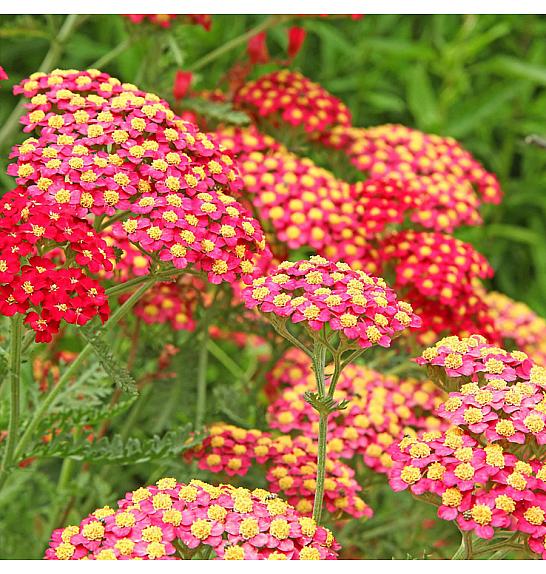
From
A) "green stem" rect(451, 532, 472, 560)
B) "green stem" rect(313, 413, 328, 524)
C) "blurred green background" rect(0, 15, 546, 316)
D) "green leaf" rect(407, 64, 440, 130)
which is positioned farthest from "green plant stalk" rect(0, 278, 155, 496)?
"green leaf" rect(407, 64, 440, 130)

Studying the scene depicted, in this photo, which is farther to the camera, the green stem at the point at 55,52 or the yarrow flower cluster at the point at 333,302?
the green stem at the point at 55,52

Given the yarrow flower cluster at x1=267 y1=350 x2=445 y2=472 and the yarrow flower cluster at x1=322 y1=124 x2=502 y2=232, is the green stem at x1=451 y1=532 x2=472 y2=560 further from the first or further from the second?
the yarrow flower cluster at x1=322 y1=124 x2=502 y2=232

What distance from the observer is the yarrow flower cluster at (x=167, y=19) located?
181 centimetres

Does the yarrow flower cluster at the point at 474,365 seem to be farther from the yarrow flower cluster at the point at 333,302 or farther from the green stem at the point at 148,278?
the green stem at the point at 148,278

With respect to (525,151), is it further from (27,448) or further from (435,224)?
(27,448)

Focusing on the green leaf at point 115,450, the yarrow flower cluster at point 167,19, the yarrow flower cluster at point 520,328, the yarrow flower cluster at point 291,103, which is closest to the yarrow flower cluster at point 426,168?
the yarrow flower cluster at point 291,103

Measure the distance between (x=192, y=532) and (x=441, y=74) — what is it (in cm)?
216

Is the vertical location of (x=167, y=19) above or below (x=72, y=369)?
above

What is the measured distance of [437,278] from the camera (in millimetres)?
1684

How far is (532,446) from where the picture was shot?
1.20 meters

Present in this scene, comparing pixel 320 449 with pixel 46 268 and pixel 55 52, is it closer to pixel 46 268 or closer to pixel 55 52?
pixel 46 268

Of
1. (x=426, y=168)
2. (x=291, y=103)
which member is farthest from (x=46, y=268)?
(x=426, y=168)

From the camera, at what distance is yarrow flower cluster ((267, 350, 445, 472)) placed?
157cm

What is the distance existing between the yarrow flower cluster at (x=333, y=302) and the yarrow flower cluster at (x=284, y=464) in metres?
0.29
